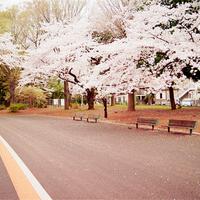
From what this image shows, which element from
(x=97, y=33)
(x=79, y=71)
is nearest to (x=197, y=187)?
(x=97, y=33)

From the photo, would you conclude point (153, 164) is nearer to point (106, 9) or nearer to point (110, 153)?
point (110, 153)

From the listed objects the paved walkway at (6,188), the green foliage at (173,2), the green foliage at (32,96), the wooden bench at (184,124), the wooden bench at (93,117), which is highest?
the green foliage at (173,2)

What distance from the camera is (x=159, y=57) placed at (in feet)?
92.3

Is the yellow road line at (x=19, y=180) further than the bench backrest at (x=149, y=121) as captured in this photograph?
No

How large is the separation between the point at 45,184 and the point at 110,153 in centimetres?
529

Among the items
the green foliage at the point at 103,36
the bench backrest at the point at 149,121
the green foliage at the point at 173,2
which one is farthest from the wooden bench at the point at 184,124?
the green foliage at the point at 103,36

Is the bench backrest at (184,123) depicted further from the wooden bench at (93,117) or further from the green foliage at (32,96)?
the green foliage at (32,96)

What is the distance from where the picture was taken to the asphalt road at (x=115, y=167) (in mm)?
8070

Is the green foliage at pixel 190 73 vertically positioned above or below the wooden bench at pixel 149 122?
above

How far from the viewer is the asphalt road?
807 cm

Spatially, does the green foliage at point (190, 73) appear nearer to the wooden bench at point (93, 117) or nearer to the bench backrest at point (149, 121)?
the bench backrest at point (149, 121)

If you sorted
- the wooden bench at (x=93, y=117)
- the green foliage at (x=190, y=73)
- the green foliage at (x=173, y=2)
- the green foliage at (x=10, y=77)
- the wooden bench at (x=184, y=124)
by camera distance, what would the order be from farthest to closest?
the green foliage at (x=10, y=77) → the wooden bench at (x=93, y=117) → the green foliage at (x=190, y=73) → the green foliage at (x=173, y=2) → the wooden bench at (x=184, y=124)

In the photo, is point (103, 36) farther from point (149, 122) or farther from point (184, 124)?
point (184, 124)

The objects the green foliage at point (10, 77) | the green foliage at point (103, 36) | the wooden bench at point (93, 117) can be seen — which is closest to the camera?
the wooden bench at point (93, 117)
